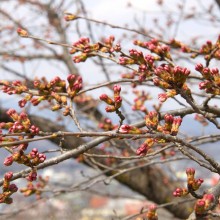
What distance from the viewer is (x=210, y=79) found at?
2.03 m

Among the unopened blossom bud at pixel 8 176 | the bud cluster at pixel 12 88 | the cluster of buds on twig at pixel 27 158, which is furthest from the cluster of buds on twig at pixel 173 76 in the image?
the bud cluster at pixel 12 88

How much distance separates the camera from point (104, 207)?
2309 inches

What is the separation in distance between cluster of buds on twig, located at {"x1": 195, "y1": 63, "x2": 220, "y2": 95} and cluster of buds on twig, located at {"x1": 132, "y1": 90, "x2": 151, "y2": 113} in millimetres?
1119

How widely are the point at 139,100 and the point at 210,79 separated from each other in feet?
4.50

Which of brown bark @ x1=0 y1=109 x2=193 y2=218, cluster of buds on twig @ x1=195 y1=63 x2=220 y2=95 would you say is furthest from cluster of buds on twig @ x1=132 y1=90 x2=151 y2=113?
brown bark @ x1=0 y1=109 x2=193 y2=218

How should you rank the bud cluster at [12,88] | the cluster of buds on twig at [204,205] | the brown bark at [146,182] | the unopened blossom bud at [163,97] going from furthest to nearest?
1. the brown bark at [146,182]
2. the bud cluster at [12,88]
3. the unopened blossom bud at [163,97]
4. the cluster of buds on twig at [204,205]

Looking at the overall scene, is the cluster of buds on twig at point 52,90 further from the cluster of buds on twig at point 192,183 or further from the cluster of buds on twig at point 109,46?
the cluster of buds on twig at point 192,183

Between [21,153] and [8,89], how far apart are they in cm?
81

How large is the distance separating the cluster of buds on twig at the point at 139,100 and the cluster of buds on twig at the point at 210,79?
1119mm

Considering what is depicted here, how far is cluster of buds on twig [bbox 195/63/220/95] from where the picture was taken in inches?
78.7

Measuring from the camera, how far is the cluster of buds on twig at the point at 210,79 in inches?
78.7

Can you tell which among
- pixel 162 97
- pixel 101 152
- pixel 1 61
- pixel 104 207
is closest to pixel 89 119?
pixel 101 152

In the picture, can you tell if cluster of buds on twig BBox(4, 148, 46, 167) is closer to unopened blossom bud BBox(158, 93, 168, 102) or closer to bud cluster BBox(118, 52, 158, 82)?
unopened blossom bud BBox(158, 93, 168, 102)

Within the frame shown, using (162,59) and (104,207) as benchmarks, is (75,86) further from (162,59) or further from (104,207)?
(104,207)
